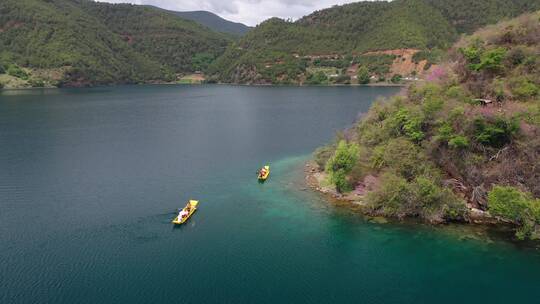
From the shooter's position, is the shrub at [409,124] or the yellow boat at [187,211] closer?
the yellow boat at [187,211]

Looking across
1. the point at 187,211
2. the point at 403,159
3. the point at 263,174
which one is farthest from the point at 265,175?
the point at 403,159

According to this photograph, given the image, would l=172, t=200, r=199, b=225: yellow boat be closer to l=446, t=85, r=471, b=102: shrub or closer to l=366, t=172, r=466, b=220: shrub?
l=366, t=172, r=466, b=220: shrub

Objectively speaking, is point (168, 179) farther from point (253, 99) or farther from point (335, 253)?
point (253, 99)

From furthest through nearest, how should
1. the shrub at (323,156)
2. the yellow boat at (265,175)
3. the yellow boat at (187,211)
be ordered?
the shrub at (323,156)
the yellow boat at (265,175)
the yellow boat at (187,211)

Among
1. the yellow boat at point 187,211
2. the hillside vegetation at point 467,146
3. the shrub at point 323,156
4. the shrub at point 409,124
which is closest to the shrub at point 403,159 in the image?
the hillside vegetation at point 467,146

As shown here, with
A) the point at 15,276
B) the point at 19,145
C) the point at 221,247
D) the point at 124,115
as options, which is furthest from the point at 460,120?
the point at 124,115

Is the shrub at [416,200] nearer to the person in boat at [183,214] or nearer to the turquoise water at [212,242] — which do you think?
the turquoise water at [212,242]

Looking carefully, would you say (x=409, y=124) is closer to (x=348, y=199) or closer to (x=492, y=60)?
(x=348, y=199)
